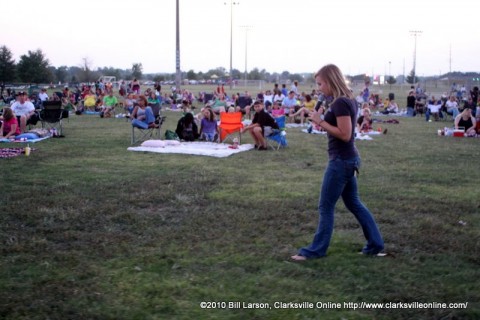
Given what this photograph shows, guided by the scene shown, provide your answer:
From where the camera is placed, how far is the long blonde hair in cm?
444

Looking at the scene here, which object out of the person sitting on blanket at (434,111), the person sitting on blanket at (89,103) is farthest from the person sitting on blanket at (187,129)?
the person sitting on blanket at (89,103)

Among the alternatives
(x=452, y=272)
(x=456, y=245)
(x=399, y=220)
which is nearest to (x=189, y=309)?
(x=452, y=272)

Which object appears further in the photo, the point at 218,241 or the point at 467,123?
the point at 467,123

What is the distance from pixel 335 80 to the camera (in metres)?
4.45

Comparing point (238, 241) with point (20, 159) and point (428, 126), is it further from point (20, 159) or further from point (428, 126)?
point (428, 126)

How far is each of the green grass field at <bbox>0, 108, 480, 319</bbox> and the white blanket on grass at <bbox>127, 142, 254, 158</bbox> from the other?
1512 millimetres

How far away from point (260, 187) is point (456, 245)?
10.9 feet

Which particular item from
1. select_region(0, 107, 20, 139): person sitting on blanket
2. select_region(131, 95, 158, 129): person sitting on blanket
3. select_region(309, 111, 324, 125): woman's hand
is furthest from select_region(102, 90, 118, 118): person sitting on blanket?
select_region(309, 111, 324, 125): woman's hand

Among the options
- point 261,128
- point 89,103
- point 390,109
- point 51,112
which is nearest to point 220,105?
point 51,112

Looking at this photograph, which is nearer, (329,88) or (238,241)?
(329,88)

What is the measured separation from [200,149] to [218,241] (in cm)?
720

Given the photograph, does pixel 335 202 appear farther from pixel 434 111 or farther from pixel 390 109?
pixel 390 109

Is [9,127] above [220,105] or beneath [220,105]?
beneath

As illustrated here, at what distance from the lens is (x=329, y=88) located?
14.7ft
